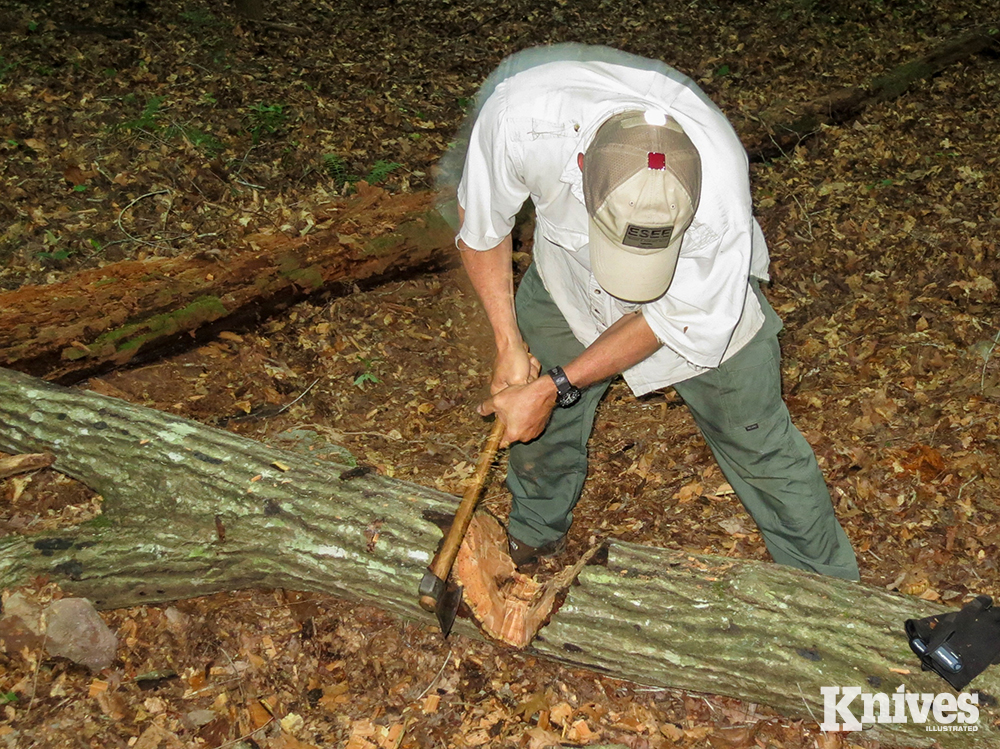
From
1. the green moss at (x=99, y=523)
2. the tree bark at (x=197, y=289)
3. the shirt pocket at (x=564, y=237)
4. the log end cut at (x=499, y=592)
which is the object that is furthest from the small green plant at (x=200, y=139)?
the log end cut at (x=499, y=592)

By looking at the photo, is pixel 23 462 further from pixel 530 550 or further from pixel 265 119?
pixel 265 119

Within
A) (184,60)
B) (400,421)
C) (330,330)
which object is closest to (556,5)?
(184,60)

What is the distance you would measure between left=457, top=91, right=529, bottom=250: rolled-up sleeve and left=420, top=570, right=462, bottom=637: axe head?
4.26 feet

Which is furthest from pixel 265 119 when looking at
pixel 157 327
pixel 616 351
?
pixel 616 351

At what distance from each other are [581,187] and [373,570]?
1.73 meters

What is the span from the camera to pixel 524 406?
2986mm

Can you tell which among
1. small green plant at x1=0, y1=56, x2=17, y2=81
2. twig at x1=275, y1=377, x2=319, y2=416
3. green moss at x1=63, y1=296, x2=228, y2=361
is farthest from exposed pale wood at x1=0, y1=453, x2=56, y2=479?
small green plant at x1=0, y1=56, x2=17, y2=81

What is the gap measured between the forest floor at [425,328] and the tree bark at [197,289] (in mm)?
176

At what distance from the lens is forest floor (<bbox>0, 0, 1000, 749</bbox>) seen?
3230 millimetres

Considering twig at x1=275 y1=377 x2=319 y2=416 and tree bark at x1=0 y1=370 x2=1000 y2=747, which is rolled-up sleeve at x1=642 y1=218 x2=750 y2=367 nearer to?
tree bark at x1=0 y1=370 x2=1000 y2=747

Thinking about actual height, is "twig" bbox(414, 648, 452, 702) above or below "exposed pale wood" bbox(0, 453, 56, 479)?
below

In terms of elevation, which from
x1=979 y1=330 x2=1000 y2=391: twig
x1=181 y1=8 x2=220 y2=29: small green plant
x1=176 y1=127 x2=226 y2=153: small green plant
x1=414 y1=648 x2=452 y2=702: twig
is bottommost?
x1=414 y1=648 x2=452 y2=702: twig

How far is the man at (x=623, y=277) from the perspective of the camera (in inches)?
94.2

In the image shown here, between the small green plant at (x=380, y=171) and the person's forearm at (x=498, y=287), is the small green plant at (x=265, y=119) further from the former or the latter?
the person's forearm at (x=498, y=287)
